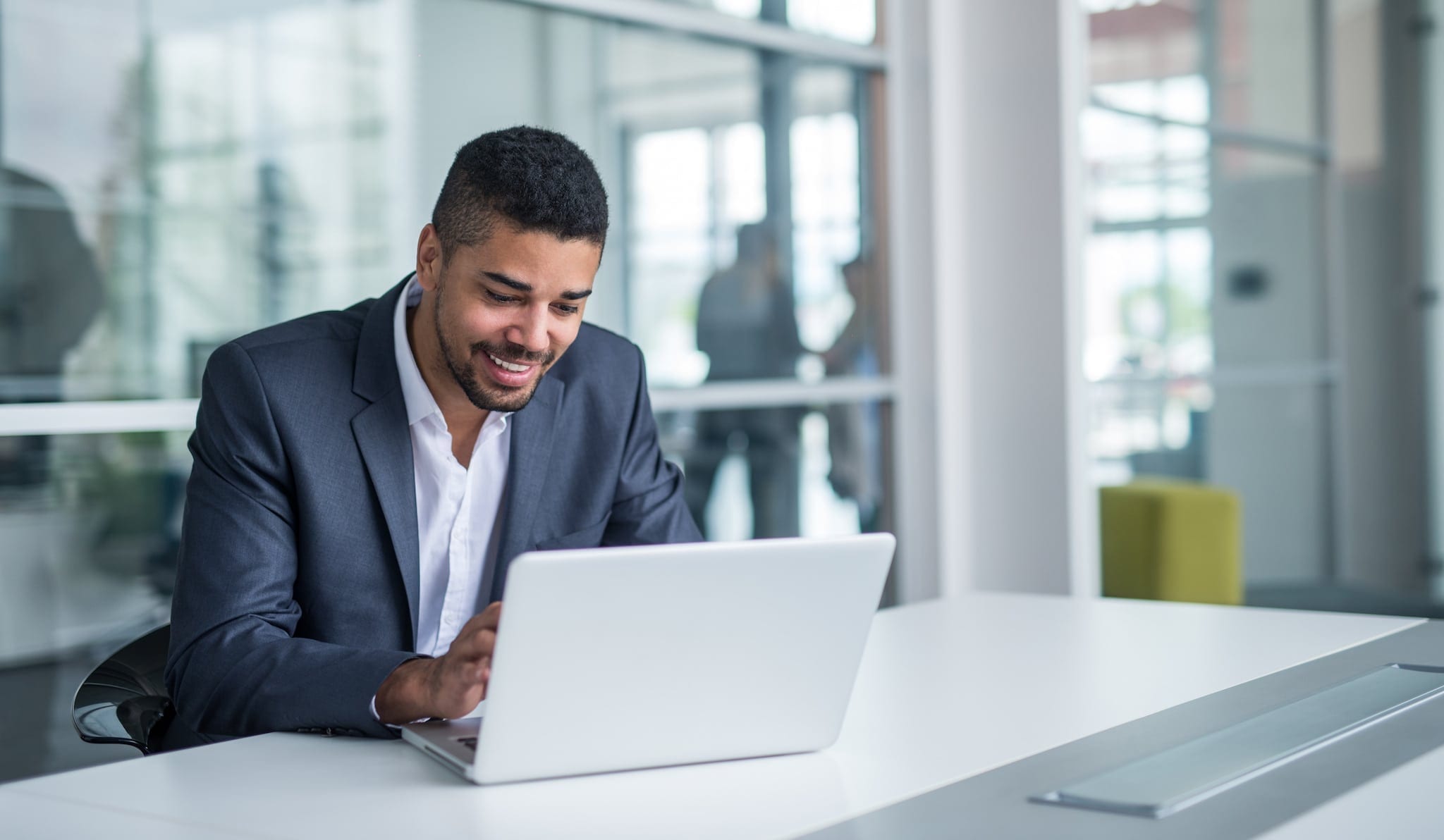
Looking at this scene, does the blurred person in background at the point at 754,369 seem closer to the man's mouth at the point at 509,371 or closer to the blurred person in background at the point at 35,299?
the blurred person in background at the point at 35,299

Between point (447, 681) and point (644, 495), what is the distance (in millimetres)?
835

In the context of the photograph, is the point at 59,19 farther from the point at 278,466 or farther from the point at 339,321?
the point at 278,466

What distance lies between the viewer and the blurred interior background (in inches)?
102

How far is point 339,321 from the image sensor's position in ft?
6.44

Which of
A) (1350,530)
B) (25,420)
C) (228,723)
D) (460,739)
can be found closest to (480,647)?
(460,739)

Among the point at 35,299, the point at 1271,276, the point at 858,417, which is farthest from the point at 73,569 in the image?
the point at 1271,276

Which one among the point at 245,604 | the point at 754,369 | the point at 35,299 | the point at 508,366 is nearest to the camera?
the point at 245,604

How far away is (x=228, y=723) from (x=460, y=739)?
0.34 metres

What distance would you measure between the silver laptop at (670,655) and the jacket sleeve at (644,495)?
80cm

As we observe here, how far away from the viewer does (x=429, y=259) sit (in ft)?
6.37

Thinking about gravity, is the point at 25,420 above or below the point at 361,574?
above

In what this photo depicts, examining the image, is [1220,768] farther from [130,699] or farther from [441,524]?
[130,699]

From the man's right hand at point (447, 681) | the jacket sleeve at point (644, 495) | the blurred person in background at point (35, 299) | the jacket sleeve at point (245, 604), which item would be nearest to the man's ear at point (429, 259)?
the jacket sleeve at point (245, 604)

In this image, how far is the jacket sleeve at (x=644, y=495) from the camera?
2.14 meters
